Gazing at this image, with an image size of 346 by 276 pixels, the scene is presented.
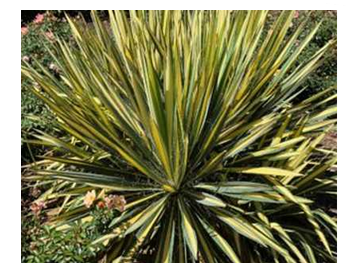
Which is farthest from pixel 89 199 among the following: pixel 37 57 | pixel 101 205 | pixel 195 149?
pixel 37 57

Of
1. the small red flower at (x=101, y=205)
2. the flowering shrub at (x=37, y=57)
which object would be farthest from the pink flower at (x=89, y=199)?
the flowering shrub at (x=37, y=57)

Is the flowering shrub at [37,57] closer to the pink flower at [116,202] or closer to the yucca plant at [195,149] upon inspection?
the yucca plant at [195,149]

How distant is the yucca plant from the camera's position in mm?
2354

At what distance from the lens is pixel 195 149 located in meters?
2.54

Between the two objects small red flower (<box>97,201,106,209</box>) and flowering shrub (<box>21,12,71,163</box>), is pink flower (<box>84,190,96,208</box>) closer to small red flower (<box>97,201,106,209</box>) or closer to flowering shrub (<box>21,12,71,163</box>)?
small red flower (<box>97,201,106,209</box>)

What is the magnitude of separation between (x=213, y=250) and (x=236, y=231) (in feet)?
0.51

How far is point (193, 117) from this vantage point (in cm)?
244

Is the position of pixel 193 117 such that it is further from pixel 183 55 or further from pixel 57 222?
pixel 57 222

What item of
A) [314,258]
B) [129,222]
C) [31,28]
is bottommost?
[314,258]

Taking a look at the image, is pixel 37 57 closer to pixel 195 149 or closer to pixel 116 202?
pixel 195 149

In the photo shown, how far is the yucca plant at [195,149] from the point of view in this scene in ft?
7.72

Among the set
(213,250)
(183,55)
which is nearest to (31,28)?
(183,55)

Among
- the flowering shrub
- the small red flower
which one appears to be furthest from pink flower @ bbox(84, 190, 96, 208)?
the flowering shrub

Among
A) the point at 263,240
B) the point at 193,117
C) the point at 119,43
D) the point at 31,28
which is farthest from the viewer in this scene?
the point at 31,28
